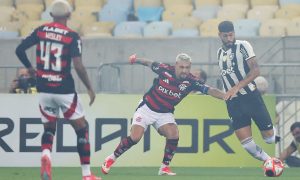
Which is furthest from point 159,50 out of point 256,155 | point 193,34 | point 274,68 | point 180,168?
point 256,155

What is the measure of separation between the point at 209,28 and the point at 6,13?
17.8ft

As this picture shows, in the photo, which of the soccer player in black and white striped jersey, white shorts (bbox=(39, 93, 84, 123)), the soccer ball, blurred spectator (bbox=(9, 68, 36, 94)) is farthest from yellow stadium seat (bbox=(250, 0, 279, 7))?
white shorts (bbox=(39, 93, 84, 123))

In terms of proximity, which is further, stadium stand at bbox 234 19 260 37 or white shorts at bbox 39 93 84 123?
stadium stand at bbox 234 19 260 37

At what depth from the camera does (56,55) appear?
1244 centimetres

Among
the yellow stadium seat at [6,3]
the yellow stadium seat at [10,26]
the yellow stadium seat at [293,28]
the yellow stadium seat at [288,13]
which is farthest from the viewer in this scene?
the yellow stadium seat at [6,3]

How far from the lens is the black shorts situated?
1569 cm

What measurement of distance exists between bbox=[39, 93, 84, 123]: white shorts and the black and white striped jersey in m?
3.69

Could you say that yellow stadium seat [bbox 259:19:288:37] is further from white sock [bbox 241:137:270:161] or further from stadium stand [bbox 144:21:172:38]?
white sock [bbox 241:137:270:161]

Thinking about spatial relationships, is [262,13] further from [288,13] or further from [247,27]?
[247,27]

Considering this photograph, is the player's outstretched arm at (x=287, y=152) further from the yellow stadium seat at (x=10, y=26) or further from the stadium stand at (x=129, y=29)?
the yellow stadium seat at (x=10, y=26)

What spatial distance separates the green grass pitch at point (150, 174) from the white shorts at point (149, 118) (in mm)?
825

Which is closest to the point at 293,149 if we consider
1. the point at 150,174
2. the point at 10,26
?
the point at 150,174

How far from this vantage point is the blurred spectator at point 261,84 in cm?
1955

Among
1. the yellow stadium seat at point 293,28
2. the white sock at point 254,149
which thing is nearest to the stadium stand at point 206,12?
the yellow stadium seat at point 293,28
